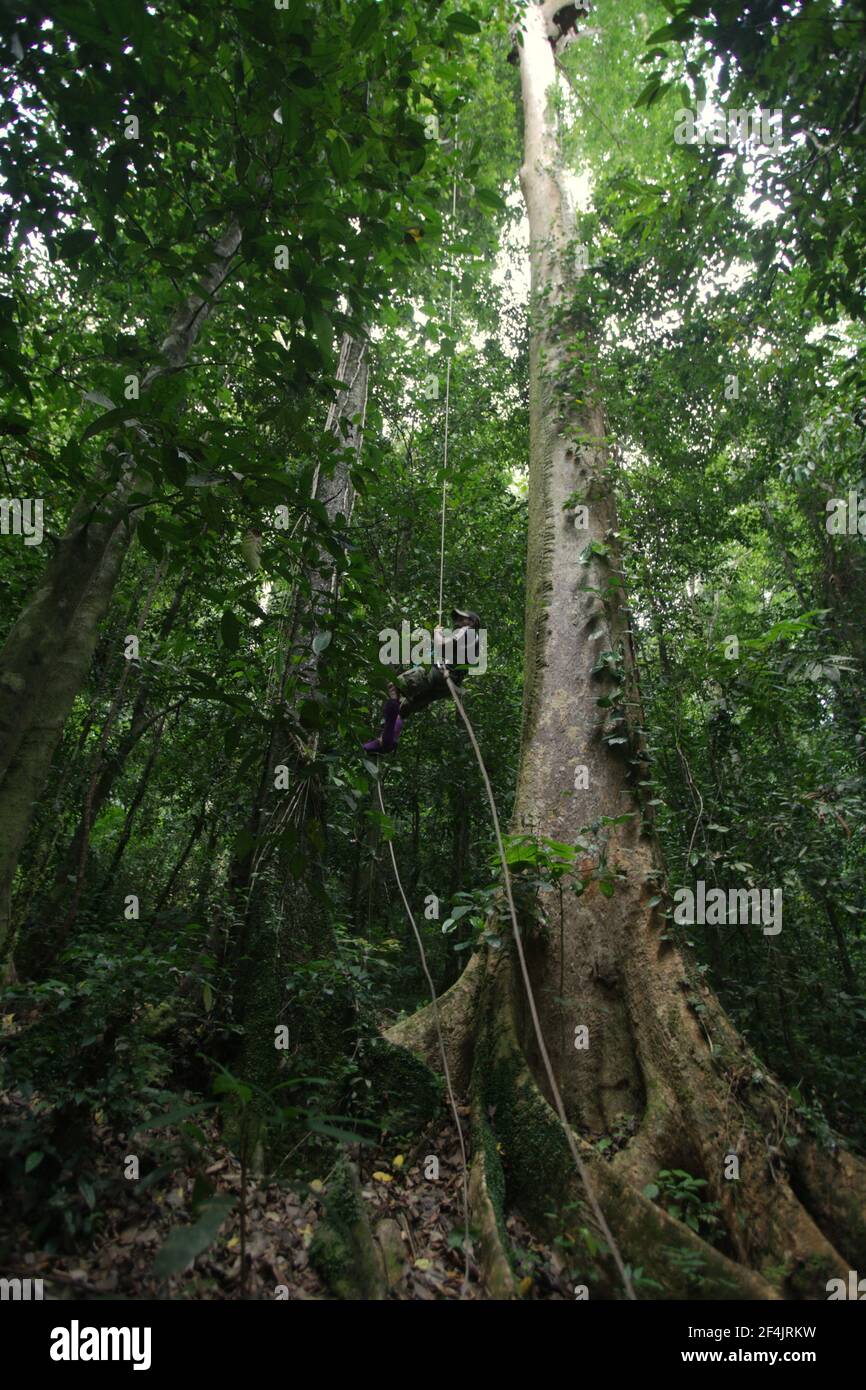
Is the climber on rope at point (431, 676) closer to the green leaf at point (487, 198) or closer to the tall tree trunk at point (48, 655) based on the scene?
the tall tree trunk at point (48, 655)

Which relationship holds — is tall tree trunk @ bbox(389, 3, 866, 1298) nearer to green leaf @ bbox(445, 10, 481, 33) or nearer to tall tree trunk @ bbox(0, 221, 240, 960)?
Answer: tall tree trunk @ bbox(0, 221, 240, 960)

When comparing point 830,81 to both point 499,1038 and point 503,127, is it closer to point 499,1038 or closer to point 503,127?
point 499,1038

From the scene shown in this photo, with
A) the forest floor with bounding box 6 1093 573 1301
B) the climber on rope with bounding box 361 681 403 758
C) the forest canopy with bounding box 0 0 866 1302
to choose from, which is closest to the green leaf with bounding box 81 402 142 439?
the forest canopy with bounding box 0 0 866 1302

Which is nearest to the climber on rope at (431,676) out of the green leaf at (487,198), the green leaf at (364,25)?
the green leaf at (487,198)

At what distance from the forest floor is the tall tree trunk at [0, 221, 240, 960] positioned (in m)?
0.99

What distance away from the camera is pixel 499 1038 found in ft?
9.29

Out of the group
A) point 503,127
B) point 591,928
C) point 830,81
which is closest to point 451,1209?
point 591,928

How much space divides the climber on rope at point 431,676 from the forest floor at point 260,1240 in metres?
1.85

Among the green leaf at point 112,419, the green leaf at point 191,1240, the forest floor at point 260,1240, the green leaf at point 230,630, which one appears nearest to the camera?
the green leaf at point 191,1240

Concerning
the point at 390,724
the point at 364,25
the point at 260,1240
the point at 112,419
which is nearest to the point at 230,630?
the point at 112,419

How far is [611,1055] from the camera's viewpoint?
8.99 ft

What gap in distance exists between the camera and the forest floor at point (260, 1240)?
167 cm

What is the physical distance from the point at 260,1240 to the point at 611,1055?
4.91 ft
